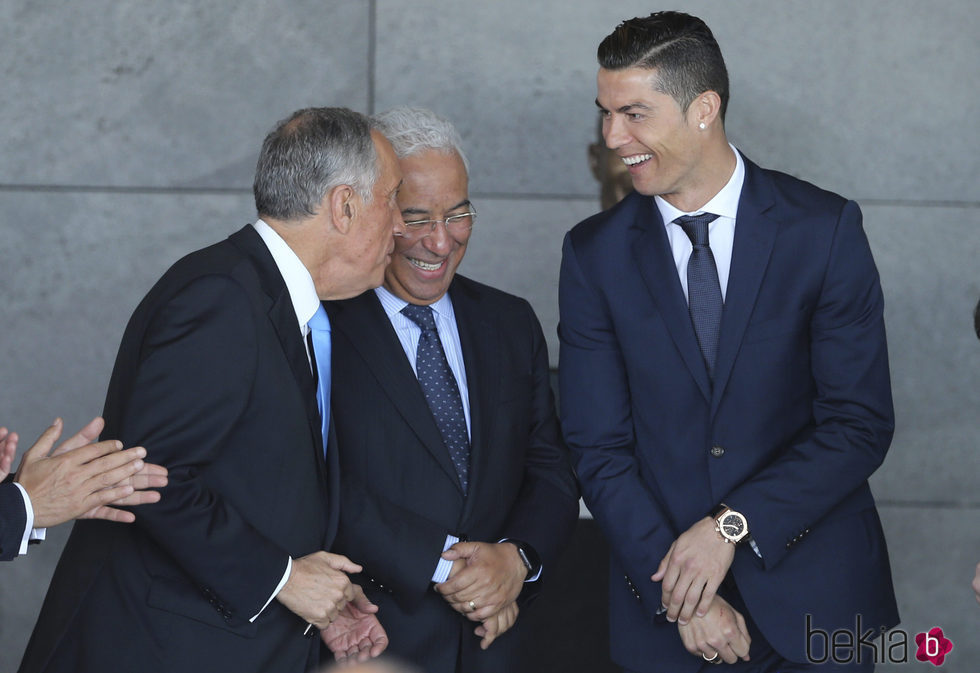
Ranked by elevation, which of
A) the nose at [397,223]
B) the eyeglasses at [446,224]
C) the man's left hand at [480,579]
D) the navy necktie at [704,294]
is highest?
the nose at [397,223]

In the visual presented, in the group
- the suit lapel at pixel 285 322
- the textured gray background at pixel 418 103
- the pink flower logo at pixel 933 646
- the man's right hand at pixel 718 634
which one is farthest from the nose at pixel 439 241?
the pink flower logo at pixel 933 646

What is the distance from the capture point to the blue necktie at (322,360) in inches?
102

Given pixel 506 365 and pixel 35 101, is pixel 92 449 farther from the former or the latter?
pixel 35 101

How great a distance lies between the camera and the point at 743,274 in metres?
2.57

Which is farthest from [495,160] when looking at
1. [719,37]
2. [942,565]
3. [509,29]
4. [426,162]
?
[942,565]

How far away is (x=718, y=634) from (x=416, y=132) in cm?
135

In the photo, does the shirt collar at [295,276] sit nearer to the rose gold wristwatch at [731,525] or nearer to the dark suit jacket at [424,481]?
the dark suit jacket at [424,481]

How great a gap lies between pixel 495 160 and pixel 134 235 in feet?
4.56

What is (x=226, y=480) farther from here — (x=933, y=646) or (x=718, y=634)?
(x=933, y=646)

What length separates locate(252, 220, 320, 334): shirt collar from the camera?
247 cm

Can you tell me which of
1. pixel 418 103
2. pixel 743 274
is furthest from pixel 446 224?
pixel 418 103

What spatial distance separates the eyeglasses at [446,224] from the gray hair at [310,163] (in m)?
0.29

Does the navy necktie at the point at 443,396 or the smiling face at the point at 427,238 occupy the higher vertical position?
the smiling face at the point at 427,238

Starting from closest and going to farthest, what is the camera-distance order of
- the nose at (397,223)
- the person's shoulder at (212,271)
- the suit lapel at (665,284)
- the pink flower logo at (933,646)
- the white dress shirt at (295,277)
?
1. the person's shoulder at (212,271)
2. the white dress shirt at (295,277)
3. the suit lapel at (665,284)
4. the nose at (397,223)
5. the pink flower logo at (933,646)
